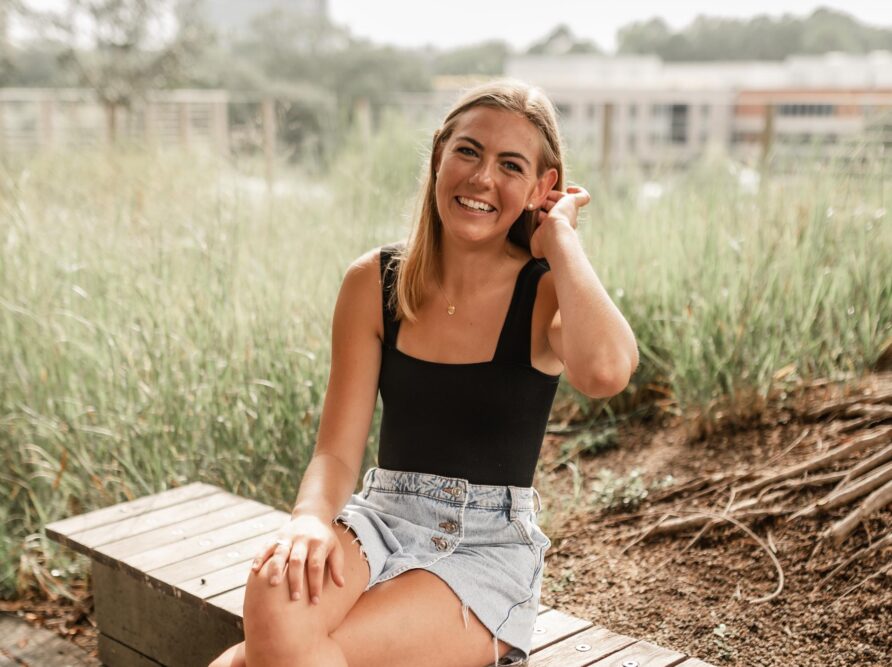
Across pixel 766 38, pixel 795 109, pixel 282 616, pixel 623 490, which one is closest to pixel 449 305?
pixel 282 616

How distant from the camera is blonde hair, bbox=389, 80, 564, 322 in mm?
1681

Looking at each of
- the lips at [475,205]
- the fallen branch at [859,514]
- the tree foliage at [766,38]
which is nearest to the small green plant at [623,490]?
the fallen branch at [859,514]

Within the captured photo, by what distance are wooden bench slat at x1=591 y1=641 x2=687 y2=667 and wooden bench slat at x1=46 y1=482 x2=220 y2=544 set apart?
120 cm

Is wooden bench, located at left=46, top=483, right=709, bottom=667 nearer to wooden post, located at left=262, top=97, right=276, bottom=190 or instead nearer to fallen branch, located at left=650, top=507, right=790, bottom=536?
fallen branch, located at left=650, top=507, right=790, bottom=536

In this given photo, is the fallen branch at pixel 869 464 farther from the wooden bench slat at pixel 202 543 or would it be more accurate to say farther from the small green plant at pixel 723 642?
the wooden bench slat at pixel 202 543

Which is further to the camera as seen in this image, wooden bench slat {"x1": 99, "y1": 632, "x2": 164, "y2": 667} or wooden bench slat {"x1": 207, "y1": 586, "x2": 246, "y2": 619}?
wooden bench slat {"x1": 99, "y1": 632, "x2": 164, "y2": 667}

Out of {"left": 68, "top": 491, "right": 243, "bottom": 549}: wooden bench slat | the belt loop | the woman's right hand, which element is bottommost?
{"left": 68, "top": 491, "right": 243, "bottom": 549}: wooden bench slat

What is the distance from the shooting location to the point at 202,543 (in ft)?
6.80

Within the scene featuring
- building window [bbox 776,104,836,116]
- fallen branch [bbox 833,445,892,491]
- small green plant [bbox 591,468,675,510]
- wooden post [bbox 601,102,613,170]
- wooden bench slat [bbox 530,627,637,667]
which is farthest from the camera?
wooden post [bbox 601,102,613,170]

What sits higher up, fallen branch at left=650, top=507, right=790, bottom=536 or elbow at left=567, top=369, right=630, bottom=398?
elbow at left=567, top=369, right=630, bottom=398

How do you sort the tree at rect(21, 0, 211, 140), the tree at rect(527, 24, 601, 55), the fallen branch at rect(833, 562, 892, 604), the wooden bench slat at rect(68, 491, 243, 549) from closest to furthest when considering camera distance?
1. the fallen branch at rect(833, 562, 892, 604)
2. the wooden bench slat at rect(68, 491, 243, 549)
3. the tree at rect(21, 0, 211, 140)
4. the tree at rect(527, 24, 601, 55)

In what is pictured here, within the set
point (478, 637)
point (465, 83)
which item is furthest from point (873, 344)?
point (478, 637)

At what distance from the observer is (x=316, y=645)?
4.42 ft

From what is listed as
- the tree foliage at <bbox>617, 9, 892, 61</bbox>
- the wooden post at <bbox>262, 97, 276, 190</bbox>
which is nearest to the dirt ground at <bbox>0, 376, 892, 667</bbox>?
the wooden post at <bbox>262, 97, 276, 190</bbox>
